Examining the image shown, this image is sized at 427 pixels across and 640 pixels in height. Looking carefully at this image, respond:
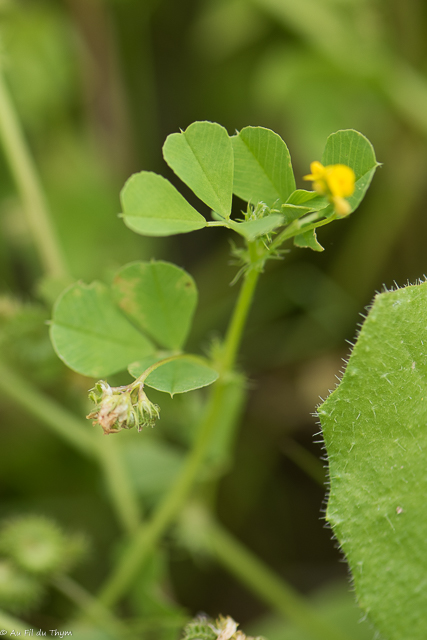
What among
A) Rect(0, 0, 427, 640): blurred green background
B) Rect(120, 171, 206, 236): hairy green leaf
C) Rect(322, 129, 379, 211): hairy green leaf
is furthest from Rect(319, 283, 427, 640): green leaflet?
Rect(0, 0, 427, 640): blurred green background

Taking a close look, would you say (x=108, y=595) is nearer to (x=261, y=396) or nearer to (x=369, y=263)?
(x=261, y=396)

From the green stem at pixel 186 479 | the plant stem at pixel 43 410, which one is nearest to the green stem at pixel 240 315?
the green stem at pixel 186 479

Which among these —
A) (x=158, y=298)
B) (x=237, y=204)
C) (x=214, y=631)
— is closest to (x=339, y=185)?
(x=158, y=298)

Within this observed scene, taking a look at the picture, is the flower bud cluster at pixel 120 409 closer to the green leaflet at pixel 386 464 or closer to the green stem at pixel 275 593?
the green leaflet at pixel 386 464

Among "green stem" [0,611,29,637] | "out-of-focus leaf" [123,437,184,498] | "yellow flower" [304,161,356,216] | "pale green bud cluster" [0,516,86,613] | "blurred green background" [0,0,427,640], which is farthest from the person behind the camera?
"blurred green background" [0,0,427,640]

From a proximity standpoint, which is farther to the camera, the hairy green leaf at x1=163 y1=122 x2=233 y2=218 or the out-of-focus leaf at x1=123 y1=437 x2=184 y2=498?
the out-of-focus leaf at x1=123 y1=437 x2=184 y2=498

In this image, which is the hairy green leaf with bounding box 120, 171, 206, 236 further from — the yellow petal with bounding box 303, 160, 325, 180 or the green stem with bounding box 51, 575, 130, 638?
the green stem with bounding box 51, 575, 130, 638
